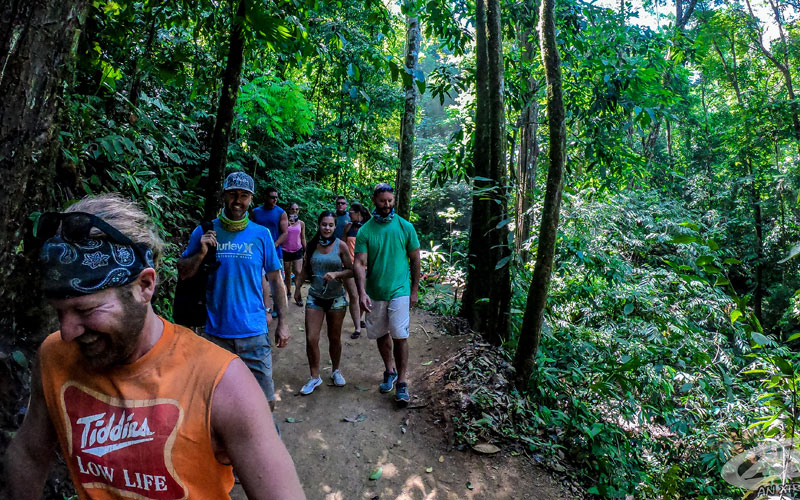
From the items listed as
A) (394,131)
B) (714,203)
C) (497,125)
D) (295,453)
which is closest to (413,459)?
(295,453)

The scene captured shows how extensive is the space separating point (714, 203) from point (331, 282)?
20.6 m

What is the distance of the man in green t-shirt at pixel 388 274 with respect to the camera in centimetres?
483

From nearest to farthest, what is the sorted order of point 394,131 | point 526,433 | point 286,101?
point 526,433 < point 286,101 < point 394,131

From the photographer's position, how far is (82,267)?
127 cm

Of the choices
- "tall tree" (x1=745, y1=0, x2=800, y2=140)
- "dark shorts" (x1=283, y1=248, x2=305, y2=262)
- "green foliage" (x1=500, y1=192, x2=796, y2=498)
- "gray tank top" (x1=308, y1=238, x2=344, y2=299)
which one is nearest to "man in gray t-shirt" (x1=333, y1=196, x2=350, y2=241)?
"dark shorts" (x1=283, y1=248, x2=305, y2=262)

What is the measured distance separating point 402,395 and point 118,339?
13.2 ft

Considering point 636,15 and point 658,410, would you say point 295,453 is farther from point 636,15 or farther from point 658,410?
point 636,15

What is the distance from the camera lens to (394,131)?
18.5m

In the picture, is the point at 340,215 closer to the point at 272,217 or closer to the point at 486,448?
the point at 272,217

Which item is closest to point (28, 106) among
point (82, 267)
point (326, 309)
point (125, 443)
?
point (82, 267)

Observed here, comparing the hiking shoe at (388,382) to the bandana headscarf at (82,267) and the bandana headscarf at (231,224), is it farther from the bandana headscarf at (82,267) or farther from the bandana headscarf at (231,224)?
the bandana headscarf at (82,267)

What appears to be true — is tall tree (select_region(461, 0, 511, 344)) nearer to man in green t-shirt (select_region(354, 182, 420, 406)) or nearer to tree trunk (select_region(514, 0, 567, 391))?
tree trunk (select_region(514, 0, 567, 391))

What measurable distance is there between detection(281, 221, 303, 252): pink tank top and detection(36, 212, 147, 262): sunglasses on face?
706 centimetres

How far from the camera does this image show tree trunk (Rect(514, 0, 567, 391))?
461cm
